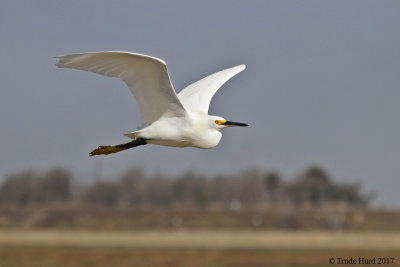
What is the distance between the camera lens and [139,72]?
11.9 metres

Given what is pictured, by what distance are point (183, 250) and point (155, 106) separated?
28.4m

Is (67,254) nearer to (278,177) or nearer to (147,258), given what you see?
(147,258)

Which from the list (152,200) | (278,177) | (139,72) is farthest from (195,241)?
(278,177)

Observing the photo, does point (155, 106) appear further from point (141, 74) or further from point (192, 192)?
point (192, 192)

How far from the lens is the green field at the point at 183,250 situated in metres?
35.6

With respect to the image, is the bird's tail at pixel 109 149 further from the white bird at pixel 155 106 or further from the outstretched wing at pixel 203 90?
the outstretched wing at pixel 203 90

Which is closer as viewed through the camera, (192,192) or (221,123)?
(221,123)

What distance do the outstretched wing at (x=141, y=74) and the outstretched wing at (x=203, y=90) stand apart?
1.30 meters

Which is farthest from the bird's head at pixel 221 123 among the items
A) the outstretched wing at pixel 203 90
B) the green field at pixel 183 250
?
the green field at pixel 183 250

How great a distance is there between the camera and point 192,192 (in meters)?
91.1

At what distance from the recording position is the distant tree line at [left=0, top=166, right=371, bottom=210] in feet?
284

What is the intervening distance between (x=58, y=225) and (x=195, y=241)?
72.3ft

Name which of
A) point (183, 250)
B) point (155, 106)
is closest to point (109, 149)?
point (155, 106)

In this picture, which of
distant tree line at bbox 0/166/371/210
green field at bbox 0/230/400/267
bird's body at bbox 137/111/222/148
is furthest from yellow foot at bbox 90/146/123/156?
distant tree line at bbox 0/166/371/210
